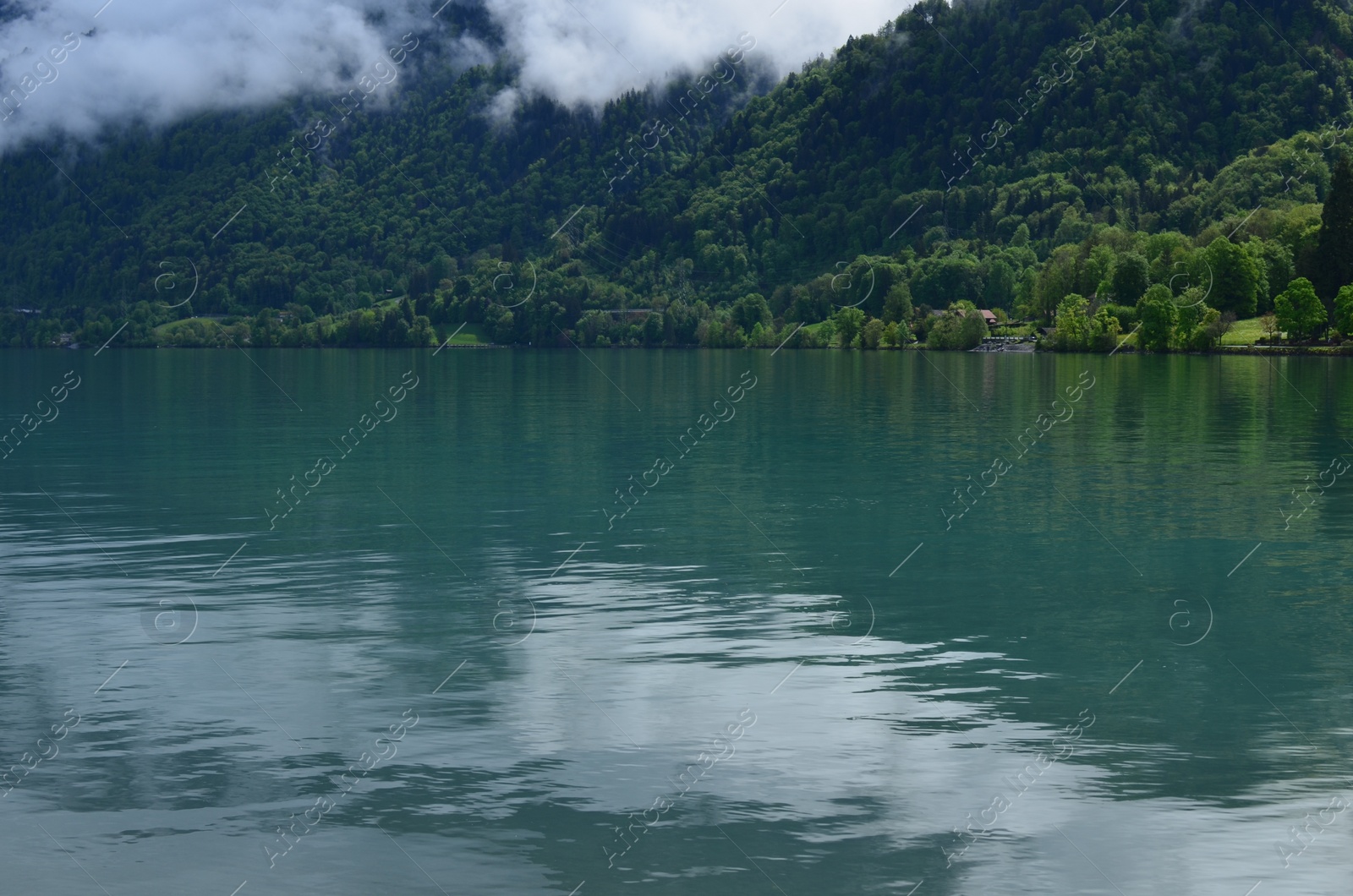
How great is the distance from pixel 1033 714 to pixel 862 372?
134 metres

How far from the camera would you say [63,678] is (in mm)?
24047

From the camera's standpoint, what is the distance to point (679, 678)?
23.5 meters

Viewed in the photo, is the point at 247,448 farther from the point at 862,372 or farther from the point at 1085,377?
the point at 862,372

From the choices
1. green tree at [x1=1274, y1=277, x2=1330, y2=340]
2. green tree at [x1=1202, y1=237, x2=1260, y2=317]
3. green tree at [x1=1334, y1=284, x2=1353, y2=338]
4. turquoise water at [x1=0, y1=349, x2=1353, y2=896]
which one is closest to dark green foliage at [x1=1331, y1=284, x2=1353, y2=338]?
green tree at [x1=1334, y1=284, x2=1353, y2=338]

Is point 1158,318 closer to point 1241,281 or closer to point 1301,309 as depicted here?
point 1241,281

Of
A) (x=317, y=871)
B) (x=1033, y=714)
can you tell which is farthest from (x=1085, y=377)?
(x=317, y=871)

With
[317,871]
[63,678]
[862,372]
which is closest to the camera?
[317,871]

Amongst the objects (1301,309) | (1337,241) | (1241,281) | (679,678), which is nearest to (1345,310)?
(1301,309)

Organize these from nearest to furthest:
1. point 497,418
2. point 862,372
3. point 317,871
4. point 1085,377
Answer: point 317,871
point 497,418
point 1085,377
point 862,372

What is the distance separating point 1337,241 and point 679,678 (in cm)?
18442

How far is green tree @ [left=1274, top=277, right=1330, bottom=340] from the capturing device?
177250 millimetres

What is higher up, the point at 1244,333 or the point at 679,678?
the point at 1244,333

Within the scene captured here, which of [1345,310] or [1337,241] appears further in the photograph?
[1337,241]

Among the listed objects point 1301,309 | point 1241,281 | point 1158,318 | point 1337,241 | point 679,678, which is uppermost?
point 1337,241
